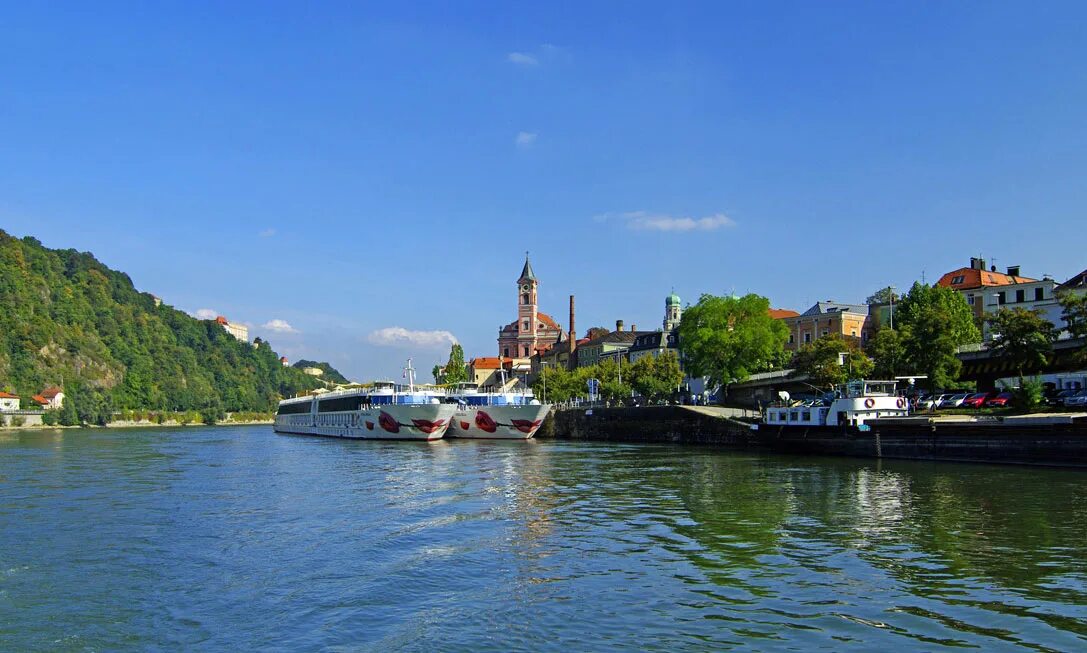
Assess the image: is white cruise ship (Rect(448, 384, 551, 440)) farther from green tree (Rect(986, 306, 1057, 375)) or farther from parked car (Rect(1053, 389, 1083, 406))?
parked car (Rect(1053, 389, 1083, 406))

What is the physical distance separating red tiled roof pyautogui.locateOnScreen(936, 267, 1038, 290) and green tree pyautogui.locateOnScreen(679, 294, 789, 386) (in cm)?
2215

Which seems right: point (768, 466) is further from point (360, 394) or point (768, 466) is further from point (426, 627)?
point (360, 394)

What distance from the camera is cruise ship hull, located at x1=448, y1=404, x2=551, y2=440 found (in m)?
89.2

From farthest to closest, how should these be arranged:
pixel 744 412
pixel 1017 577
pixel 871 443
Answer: pixel 744 412 < pixel 871 443 < pixel 1017 577

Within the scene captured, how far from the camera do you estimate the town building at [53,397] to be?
605ft

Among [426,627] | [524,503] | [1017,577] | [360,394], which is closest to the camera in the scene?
[426,627]

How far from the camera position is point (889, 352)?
73.9 meters

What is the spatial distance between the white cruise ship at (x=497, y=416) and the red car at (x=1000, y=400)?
138 ft

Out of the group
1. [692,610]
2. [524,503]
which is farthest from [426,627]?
[524,503]

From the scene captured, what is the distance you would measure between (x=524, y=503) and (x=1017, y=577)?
59.7 ft

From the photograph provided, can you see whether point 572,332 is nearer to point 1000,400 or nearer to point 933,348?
point 933,348

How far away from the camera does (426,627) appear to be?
16.8m

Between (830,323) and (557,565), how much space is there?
325 feet

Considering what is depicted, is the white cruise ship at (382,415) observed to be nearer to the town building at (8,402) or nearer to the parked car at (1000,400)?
the parked car at (1000,400)
